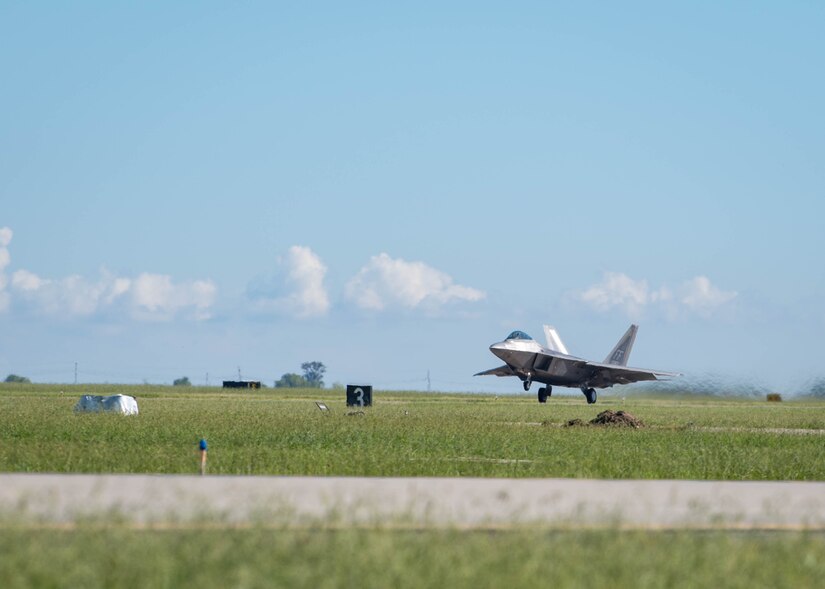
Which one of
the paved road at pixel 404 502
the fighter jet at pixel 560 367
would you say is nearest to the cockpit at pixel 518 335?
the fighter jet at pixel 560 367

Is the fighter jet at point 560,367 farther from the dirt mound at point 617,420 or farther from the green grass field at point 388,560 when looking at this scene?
the green grass field at point 388,560

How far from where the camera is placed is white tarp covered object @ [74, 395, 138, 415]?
168ft

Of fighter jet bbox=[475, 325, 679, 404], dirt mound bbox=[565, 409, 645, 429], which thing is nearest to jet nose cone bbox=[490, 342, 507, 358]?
fighter jet bbox=[475, 325, 679, 404]

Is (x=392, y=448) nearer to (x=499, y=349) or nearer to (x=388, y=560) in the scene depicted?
(x=388, y=560)

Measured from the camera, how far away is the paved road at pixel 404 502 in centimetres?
1255

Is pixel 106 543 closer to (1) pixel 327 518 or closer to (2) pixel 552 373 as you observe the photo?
(1) pixel 327 518

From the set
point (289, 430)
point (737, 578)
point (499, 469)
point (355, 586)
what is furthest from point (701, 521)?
point (289, 430)

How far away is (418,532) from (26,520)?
12.0ft

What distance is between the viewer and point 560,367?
87.8m

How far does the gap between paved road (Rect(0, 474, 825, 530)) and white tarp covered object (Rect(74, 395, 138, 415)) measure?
35719 mm

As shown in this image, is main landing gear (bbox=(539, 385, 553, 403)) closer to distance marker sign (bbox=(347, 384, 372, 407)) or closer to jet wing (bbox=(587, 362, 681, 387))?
jet wing (bbox=(587, 362, 681, 387))

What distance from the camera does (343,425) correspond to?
42906 mm

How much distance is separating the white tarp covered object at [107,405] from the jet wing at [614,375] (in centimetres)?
4505

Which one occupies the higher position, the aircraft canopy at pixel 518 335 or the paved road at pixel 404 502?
the aircraft canopy at pixel 518 335
